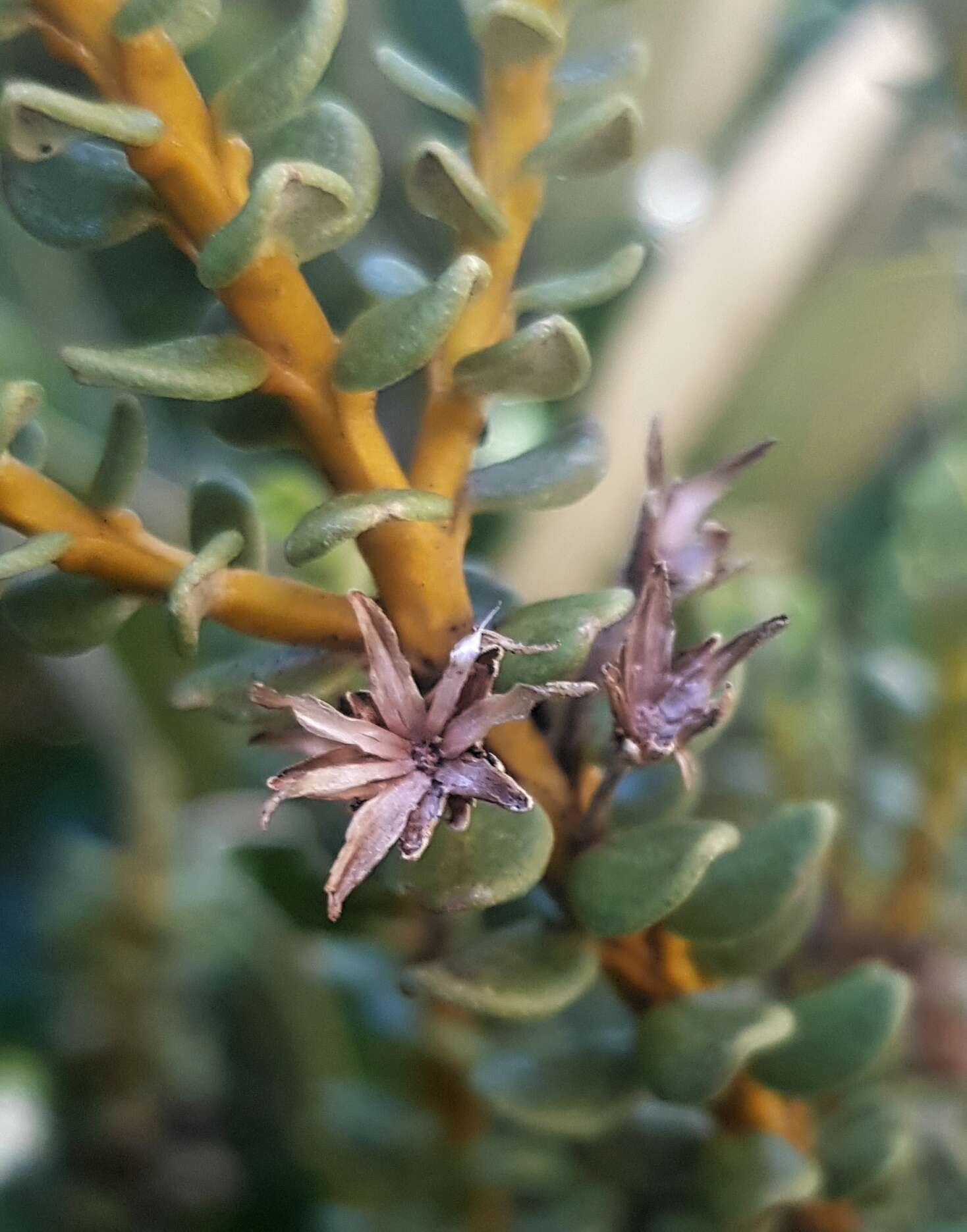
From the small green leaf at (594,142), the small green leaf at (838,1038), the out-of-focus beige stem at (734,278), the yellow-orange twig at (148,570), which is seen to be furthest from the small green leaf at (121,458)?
the out-of-focus beige stem at (734,278)

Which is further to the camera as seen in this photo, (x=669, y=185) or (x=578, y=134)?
(x=669, y=185)

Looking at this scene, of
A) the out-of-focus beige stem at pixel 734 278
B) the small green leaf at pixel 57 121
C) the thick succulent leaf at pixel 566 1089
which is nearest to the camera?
the small green leaf at pixel 57 121

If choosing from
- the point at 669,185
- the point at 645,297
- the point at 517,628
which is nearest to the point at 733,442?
the point at 645,297

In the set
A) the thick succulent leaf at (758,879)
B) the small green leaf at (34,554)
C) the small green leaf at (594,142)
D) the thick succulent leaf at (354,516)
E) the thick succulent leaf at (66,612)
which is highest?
the small green leaf at (594,142)

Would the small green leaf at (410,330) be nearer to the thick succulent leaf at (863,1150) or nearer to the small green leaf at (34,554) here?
the small green leaf at (34,554)

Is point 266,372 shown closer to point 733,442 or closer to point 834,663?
point 834,663

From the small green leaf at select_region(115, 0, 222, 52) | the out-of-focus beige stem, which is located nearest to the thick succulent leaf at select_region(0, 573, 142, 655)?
the small green leaf at select_region(115, 0, 222, 52)
